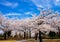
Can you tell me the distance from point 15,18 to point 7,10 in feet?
0.47

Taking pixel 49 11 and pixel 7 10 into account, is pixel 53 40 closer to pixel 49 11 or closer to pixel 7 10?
pixel 49 11

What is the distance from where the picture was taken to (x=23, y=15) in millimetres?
2096

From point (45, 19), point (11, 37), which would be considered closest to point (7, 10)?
point (11, 37)

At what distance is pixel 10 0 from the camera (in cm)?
211

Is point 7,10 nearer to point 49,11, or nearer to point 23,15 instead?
point 23,15

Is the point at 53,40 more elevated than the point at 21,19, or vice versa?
the point at 21,19

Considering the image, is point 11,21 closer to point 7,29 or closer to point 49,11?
point 7,29

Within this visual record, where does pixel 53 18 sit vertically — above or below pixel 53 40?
above

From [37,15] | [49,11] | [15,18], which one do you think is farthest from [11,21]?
[49,11]

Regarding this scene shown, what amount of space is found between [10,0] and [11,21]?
27cm

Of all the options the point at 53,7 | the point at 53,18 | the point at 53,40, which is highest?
the point at 53,7

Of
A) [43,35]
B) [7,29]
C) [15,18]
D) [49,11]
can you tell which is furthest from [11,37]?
[49,11]

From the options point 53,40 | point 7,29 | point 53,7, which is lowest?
point 53,40

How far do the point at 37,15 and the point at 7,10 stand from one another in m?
0.38
